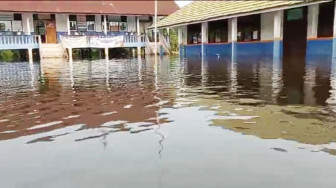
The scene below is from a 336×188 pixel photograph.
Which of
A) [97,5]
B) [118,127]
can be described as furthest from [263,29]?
[118,127]

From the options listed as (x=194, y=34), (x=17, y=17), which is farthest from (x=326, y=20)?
(x=17, y=17)

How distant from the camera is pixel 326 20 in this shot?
1903 cm

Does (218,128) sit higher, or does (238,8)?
(238,8)

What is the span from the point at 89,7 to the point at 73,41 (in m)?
5.15

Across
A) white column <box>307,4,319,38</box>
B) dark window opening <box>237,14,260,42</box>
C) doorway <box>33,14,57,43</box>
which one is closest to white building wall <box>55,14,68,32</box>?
doorway <box>33,14,57,43</box>

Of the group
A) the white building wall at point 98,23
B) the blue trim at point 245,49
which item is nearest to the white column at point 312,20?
the blue trim at point 245,49

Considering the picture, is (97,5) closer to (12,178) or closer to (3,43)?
(3,43)

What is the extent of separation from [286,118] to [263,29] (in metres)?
19.3

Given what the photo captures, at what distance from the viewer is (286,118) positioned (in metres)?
5.07

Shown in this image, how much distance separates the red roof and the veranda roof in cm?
572

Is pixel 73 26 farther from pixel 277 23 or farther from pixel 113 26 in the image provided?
pixel 277 23

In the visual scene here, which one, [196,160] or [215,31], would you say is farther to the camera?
[215,31]

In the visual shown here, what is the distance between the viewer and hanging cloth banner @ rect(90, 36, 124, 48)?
104 feet

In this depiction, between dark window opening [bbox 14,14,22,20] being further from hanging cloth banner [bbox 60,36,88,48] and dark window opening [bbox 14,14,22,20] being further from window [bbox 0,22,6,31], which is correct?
hanging cloth banner [bbox 60,36,88,48]
